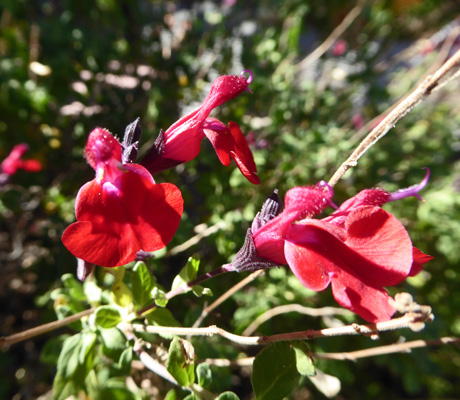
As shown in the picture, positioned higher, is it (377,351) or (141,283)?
(141,283)

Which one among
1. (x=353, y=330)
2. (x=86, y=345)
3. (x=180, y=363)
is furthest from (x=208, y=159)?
(x=353, y=330)

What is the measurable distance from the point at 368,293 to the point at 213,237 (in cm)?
70

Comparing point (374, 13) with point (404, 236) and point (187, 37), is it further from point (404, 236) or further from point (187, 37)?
point (404, 236)

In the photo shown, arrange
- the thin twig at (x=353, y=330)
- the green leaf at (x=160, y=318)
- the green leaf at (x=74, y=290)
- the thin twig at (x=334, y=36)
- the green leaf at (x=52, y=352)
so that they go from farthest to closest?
the thin twig at (x=334, y=36)
the green leaf at (x=52, y=352)
the green leaf at (x=74, y=290)
the green leaf at (x=160, y=318)
the thin twig at (x=353, y=330)

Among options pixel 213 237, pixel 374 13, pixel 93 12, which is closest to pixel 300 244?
pixel 213 237

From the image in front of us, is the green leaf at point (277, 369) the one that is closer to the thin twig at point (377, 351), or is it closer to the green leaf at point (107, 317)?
the thin twig at point (377, 351)

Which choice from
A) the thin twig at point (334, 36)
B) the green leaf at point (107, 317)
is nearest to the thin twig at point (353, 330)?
Answer: the green leaf at point (107, 317)

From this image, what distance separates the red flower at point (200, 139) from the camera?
2.02ft

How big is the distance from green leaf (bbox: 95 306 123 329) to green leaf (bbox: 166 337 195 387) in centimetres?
17

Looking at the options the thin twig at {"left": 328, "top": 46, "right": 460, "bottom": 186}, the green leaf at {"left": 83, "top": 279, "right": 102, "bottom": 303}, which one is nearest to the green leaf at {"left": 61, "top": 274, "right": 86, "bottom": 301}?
the green leaf at {"left": 83, "top": 279, "right": 102, "bottom": 303}

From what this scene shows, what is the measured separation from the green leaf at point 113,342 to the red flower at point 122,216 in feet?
0.79

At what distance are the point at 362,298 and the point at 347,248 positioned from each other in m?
0.07

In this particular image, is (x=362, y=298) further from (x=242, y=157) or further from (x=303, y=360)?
(x=242, y=157)

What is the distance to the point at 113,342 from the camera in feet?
2.19
